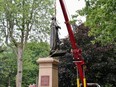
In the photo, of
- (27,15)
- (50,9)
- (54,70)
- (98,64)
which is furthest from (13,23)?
(54,70)

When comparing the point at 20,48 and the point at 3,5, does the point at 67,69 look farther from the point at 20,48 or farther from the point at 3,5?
the point at 3,5

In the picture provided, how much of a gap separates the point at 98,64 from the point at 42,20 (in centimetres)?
753

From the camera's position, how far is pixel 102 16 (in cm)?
1157

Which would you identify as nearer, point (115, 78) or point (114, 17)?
point (114, 17)

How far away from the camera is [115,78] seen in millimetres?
20109

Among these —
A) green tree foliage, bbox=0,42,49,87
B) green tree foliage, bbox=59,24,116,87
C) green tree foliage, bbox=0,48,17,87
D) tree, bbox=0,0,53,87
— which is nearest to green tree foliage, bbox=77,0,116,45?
green tree foliage, bbox=59,24,116,87

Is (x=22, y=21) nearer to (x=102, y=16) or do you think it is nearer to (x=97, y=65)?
(x=97, y=65)

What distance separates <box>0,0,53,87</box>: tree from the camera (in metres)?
24.6

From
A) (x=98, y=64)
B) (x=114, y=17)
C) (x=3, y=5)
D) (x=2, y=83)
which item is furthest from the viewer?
(x=2, y=83)

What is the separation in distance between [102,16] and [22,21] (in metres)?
14.2

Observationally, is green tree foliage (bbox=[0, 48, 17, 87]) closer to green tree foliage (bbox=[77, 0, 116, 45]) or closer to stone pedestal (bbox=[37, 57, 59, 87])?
stone pedestal (bbox=[37, 57, 59, 87])

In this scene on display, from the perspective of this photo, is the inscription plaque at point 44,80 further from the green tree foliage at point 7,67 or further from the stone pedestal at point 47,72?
the green tree foliage at point 7,67

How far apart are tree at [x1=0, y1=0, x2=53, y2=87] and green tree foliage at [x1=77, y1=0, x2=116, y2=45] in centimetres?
1221

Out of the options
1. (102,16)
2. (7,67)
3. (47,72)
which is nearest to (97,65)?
(47,72)
